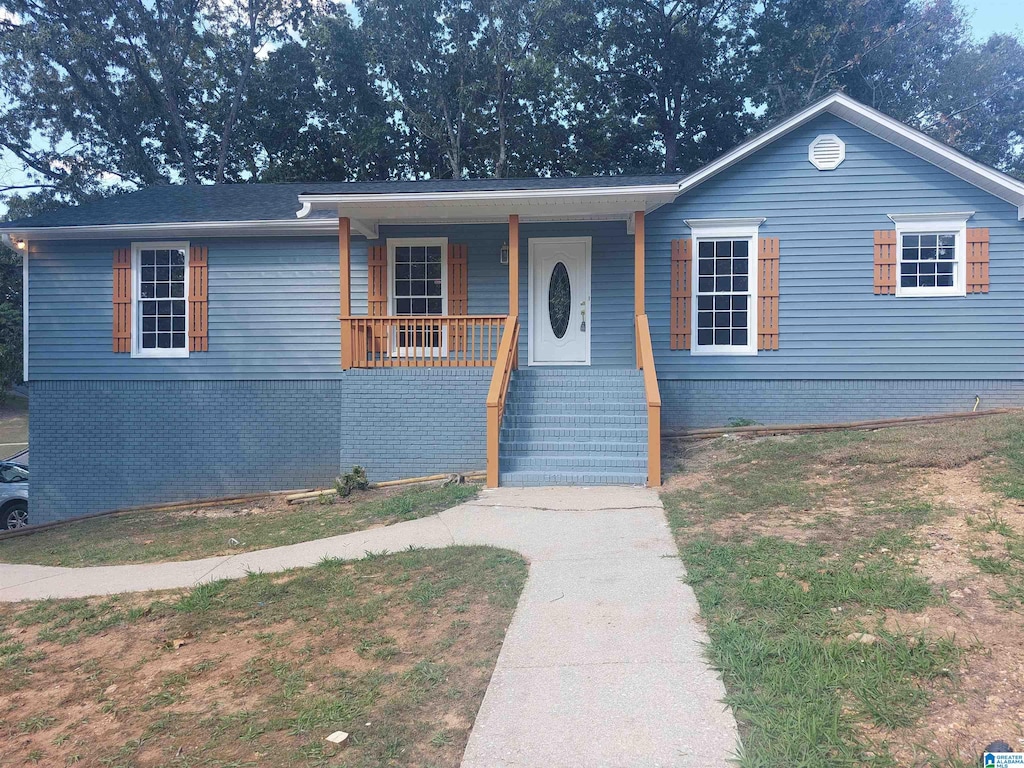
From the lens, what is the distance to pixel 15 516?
11820mm

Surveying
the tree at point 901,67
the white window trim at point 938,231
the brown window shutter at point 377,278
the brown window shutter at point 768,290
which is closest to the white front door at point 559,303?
the brown window shutter at point 377,278

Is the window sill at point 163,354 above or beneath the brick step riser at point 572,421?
above

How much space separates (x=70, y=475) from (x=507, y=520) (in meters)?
8.63

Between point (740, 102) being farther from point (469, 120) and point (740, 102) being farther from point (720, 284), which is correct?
point (720, 284)

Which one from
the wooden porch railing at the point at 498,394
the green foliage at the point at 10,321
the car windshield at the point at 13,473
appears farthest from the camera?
the green foliage at the point at 10,321

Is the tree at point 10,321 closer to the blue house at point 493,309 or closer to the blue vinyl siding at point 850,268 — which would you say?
the blue house at point 493,309

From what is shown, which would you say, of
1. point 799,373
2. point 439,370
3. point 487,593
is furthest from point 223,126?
point 487,593

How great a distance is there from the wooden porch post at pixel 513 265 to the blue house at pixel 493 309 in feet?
0.19

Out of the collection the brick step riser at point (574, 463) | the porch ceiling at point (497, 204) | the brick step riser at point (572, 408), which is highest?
the porch ceiling at point (497, 204)

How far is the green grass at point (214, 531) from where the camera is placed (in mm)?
7301

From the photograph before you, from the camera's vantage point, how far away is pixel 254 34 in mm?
23906

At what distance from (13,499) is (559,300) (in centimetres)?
951

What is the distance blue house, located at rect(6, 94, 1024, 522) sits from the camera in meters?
10.1

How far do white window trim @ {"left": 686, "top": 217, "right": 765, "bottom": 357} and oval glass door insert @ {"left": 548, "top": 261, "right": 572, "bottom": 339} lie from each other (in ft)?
6.44
